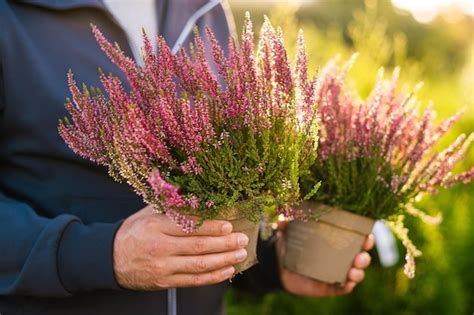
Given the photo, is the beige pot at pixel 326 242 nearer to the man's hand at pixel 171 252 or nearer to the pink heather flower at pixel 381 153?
the pink heather flower at pixel 381 153

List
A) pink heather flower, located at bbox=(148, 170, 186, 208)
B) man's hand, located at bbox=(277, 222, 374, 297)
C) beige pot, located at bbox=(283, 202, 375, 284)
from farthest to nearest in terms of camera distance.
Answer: man's hand, located at bbox=(277, 222, 374, 297), beige pot, located at bbox=(283, 202, 375, 284), pink heather flower, located at bbox=(148, 170, 186, 208)

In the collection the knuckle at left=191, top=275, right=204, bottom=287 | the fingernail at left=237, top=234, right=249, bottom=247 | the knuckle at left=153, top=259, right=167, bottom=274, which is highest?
the fingernail at left=237, top=234, right=249, bottom=247

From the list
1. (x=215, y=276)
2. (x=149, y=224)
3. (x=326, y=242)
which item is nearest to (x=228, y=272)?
(x=215, y=276)

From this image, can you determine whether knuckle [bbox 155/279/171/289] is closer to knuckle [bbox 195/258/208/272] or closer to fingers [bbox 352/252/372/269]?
knuckle [bbox 195/258/208/272]

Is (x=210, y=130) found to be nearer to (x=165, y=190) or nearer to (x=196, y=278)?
(x=165, y=190)

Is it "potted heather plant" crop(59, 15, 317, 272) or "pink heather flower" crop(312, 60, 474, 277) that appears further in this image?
"pink heather flower" crop(312, 60, 474, 277)

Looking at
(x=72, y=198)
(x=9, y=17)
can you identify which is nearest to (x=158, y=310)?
(x=72, y=198)

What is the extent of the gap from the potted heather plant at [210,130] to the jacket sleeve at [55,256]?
25cm

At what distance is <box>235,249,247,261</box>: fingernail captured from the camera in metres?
1.70

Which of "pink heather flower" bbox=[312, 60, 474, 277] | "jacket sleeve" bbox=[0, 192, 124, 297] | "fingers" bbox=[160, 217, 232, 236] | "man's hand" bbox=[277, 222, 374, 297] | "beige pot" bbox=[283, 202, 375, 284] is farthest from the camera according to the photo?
"man's hand" bbox=[277, 222, 374, 297]

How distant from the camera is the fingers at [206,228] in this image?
1.63 metres

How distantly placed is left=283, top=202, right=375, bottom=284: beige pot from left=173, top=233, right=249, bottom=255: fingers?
0.54m

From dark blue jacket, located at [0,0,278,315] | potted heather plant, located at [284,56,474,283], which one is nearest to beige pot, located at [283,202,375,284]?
potted heather plant, located at [284,56,474,283]

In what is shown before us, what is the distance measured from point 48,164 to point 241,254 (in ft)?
2.43
